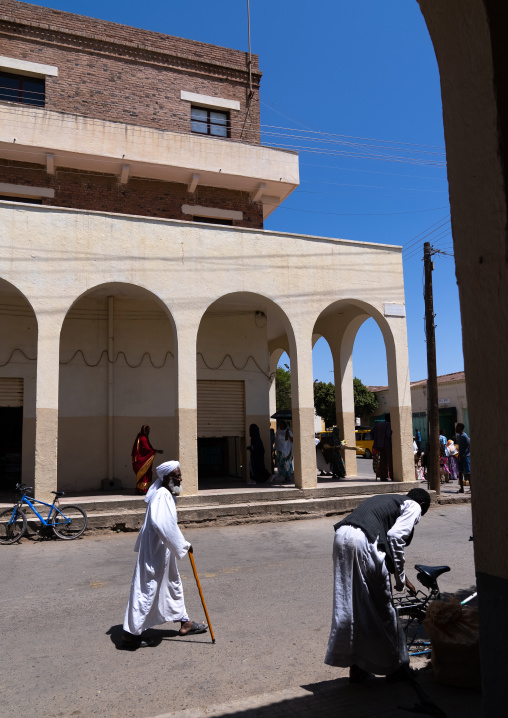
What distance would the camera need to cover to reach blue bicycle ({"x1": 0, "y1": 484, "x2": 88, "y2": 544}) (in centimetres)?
971

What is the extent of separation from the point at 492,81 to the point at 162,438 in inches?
505

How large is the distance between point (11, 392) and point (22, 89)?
27.4 feet

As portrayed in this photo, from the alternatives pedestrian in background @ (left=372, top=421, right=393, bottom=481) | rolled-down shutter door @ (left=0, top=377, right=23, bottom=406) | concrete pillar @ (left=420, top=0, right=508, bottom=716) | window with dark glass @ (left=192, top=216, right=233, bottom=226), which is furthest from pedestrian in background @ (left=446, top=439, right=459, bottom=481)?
concrete pillar @ (left=420, top=0, right=508, bottom=716)

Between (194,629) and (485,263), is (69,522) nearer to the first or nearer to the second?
(194,629)

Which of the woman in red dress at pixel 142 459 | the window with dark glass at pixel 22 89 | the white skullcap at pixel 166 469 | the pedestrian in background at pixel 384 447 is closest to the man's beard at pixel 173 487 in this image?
the white skullcap at pixel 166 469

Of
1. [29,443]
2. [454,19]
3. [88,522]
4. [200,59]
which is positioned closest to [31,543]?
[88,522]

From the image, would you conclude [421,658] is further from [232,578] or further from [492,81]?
[492,81]

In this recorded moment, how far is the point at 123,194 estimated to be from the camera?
15523 mm

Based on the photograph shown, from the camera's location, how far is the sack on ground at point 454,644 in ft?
12.8

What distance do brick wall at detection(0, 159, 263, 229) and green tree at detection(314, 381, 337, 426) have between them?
34445 mm

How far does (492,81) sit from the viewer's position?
8.04 ft

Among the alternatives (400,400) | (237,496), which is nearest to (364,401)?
(400,400)

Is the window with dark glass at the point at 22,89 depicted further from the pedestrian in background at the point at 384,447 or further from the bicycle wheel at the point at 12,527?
the pedestrian in background at the point at 384,447

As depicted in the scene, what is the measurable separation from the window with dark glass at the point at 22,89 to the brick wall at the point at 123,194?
2.06 meters
